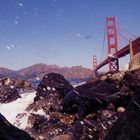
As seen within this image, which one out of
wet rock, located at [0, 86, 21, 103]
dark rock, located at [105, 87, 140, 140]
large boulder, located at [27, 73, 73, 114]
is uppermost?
dark rock, located at [105, 87, 140, 140]

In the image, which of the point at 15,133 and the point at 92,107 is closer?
the point at 15,133

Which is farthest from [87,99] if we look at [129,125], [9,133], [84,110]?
[9,133]

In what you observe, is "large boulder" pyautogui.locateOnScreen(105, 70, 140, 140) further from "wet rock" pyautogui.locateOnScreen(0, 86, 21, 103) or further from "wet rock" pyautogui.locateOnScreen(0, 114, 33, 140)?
"wet rock" pyautogui.locateOnScreen(0, 86, 21, 103)

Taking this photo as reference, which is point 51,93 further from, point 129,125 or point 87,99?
point 129,125

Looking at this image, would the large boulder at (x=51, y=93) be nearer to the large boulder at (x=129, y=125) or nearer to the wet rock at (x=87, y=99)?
the wet rock at (x=87, y=99)

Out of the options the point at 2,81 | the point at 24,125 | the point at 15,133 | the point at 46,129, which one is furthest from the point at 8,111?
the point at 2,81

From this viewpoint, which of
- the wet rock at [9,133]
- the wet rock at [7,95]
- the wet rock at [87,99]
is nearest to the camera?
the wet rock at [9,133]

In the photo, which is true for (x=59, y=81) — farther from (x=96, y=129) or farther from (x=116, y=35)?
(x=116, y=35)

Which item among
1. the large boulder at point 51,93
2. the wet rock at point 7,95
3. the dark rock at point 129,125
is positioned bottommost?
the wet rock at point 7,95

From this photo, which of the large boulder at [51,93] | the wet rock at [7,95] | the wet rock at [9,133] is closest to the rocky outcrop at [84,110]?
the large boulder at [51,93]

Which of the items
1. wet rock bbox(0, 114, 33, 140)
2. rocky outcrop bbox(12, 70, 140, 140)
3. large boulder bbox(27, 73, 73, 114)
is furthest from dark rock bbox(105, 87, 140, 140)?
large boulder bbox(27, 73, 73, 114)

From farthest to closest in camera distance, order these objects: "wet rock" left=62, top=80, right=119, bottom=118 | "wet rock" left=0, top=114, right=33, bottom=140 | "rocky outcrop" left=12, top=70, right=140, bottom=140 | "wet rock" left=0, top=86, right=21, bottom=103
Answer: "wet rock" left=0, top=86, right=21, bottom=103
"wet rock" left=62, top=80, right=119, bottom=118
"rocky outcrop" left=12, top=70, right=140, bottom=140
"wet rock" left=0, top=114, right=33, bottom=140
